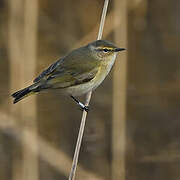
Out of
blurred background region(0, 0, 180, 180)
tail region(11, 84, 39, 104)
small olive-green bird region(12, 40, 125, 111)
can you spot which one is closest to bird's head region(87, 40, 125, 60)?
small olive-green bird region(12, 40, 125, 111)

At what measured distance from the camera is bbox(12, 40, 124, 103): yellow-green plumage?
155 inches

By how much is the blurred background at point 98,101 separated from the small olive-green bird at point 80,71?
0.23 metres

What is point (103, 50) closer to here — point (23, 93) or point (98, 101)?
point (23, 93)

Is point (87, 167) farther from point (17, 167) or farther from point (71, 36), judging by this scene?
point (71, 36)

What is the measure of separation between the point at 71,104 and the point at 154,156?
1587mm

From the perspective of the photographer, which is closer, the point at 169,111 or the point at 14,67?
the point at 14,67

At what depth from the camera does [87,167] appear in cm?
587

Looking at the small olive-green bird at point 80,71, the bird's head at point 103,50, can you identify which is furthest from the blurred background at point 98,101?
the bird's head at point 103,50

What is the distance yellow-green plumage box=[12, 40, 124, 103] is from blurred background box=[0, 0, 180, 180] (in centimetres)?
23

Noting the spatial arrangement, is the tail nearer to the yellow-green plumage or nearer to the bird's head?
the yellow-green plumage

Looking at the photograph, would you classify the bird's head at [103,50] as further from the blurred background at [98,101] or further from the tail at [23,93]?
the tail at [23,93]

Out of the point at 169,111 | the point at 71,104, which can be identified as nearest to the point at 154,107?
the point at 169,111

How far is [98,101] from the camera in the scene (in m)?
6.72

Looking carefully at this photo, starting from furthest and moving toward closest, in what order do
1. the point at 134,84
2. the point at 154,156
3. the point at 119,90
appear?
the point at 134,84
the point at 154,156
the point at 119,90
